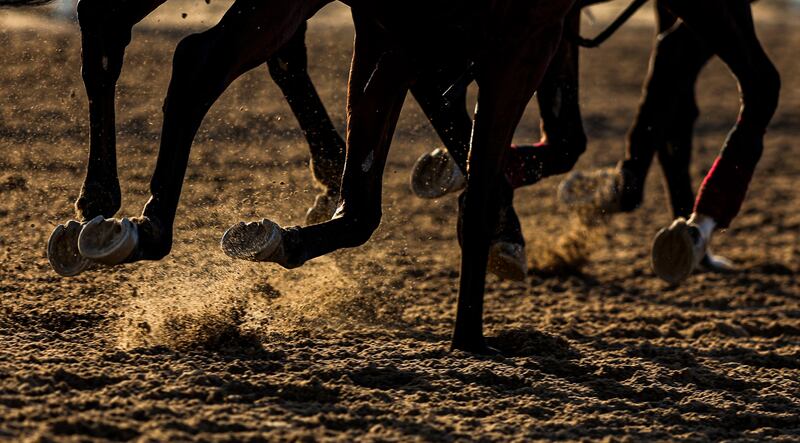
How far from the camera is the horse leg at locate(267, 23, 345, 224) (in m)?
5.31

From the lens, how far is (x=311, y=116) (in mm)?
5402

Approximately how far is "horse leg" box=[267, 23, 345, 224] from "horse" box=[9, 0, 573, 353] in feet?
2.92

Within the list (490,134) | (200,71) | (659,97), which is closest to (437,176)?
(490,134)

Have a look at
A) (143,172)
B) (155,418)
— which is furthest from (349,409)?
(143,172)

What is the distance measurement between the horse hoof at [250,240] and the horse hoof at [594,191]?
2.48 m

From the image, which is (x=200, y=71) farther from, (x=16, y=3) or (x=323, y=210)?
(x=323, y=210)

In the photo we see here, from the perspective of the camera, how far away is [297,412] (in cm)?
337

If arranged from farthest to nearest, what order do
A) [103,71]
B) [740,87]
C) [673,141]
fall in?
[673,141], [740,87], [103,71]

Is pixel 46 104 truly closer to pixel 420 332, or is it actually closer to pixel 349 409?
pixel 420 332

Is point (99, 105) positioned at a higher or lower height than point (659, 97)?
lower

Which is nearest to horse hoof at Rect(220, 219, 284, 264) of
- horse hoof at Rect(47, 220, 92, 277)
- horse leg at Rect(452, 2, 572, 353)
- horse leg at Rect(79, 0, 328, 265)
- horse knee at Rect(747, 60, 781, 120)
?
horse leg at Rect(79, 0, 328, 265)

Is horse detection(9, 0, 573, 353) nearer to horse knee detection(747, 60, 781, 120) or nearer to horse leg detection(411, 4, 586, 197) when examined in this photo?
horse leg detection(411, 4, 586, 197)

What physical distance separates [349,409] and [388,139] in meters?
1.23

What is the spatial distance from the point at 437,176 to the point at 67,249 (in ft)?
6.18
